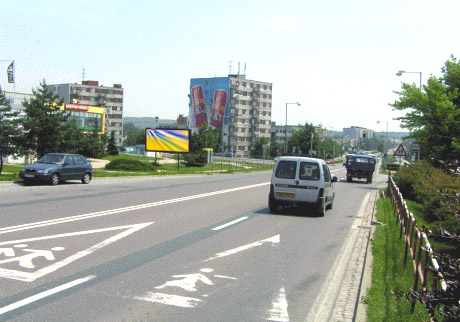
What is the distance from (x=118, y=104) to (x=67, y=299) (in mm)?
142970

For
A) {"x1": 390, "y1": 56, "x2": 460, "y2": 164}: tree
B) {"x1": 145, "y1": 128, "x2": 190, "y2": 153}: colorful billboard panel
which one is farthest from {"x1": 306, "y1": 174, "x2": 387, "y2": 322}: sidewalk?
{"x1": 145, "y1": 128, "x2": 190, "y2": 153}: colorful billboard panel

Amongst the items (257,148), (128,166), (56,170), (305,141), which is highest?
(305,141)

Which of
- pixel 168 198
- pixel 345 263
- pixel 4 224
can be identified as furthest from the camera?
pixel 168 198

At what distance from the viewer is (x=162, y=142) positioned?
49.5 meters

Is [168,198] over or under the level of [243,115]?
under

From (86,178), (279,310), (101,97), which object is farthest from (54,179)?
(101,97)

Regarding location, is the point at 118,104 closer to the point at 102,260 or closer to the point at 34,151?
the point at 34,151

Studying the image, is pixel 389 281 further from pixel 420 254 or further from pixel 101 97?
pixel 101 97

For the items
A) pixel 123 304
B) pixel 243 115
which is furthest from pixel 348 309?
pixel 243 115

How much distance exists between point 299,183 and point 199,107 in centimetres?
11061

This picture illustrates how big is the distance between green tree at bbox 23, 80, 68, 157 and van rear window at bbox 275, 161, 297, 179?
1859 centimetres

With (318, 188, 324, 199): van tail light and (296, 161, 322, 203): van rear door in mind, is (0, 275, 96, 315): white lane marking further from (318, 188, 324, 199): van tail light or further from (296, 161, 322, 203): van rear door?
(318, 188, 324, 199): van tail light

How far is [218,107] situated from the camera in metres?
123

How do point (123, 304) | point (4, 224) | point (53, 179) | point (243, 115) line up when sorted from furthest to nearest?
point (243, 115) → point (53, 179) → point (4, 224) → point (123, 304)
